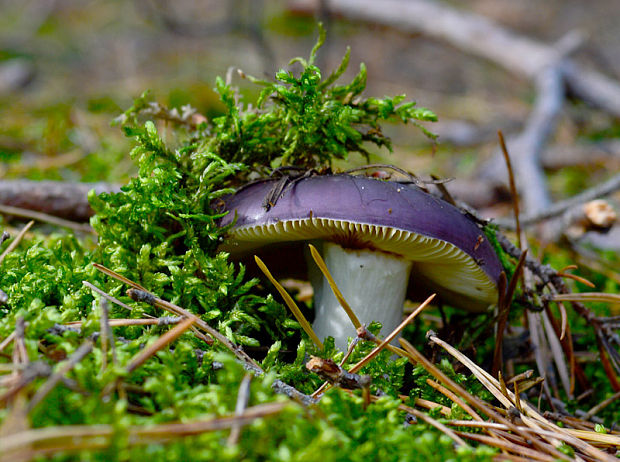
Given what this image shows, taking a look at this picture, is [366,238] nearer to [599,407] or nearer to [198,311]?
[198,311]

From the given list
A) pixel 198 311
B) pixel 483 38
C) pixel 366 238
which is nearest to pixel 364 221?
pixel 366 238

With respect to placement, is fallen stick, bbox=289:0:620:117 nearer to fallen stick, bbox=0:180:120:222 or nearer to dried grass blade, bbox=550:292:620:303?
fallen stick, bbox=0:180:120:222

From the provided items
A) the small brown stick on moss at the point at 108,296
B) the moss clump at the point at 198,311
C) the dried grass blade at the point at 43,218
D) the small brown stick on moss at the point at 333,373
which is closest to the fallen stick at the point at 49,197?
the dried grass blade at the point at 43,218

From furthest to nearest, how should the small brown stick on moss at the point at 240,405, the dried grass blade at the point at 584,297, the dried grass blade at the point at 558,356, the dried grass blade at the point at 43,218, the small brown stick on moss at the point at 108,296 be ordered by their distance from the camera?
the dried grass blade at the point at 43,218 < the dried grass blade at the point at 558,356 < the dried grass blade at the point at 584,297 < the small brown stick on moss at the point at 108,296 < the small brown stick on moss at the point at 240,405

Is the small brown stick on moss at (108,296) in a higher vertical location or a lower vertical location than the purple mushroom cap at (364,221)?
lower

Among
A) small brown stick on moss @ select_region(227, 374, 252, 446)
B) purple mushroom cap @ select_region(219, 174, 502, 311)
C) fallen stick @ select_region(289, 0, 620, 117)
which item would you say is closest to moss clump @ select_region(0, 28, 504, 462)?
small brown stick on moss @ select_region(227, 374, 252, 446)

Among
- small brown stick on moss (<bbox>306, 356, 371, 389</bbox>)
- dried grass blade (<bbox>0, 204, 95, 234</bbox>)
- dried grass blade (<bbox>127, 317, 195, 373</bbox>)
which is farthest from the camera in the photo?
dried grass blade (<bbox>0, 204, 95, 234</bbox>)

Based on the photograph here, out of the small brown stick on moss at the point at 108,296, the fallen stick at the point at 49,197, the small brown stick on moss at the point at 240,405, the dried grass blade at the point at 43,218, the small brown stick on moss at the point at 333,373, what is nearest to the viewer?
the small brown stick on moss at the point at 240,405

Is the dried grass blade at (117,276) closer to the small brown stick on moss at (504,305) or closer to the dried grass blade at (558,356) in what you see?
the small brown stick on moss at (504,305)
